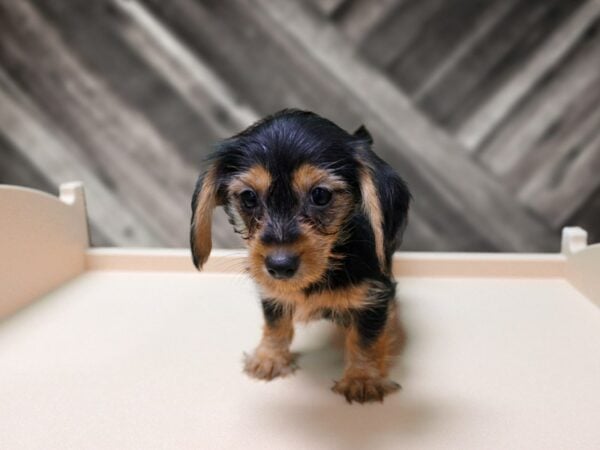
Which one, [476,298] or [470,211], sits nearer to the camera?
[476,298]

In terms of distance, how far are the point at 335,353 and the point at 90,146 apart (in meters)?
1.29

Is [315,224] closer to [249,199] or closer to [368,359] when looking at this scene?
[249,199]

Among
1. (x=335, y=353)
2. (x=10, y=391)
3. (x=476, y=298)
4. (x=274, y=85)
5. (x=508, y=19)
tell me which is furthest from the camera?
(x=274, y=85)

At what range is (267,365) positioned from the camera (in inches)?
48.1

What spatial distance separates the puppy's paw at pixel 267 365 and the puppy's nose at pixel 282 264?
14.5 inches

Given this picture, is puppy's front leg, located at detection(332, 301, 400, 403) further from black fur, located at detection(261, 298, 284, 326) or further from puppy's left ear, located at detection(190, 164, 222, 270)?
puppy's left ear, located at detection(190, 164, 222, 270)

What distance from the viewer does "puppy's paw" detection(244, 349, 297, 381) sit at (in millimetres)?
1213

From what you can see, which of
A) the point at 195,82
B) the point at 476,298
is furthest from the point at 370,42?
the point at 476,298

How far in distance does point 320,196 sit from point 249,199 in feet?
0.51

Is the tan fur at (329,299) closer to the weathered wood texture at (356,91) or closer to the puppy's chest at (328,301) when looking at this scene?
the puppy's chest at (328,301)

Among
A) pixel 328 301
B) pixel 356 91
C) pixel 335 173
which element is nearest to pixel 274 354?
pixel 328 301

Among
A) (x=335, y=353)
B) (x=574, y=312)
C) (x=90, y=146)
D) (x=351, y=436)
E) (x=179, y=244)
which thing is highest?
(x=90, y=146)

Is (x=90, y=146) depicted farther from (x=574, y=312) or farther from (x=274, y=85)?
(x=574, y=312)

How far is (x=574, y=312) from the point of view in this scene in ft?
4.88
